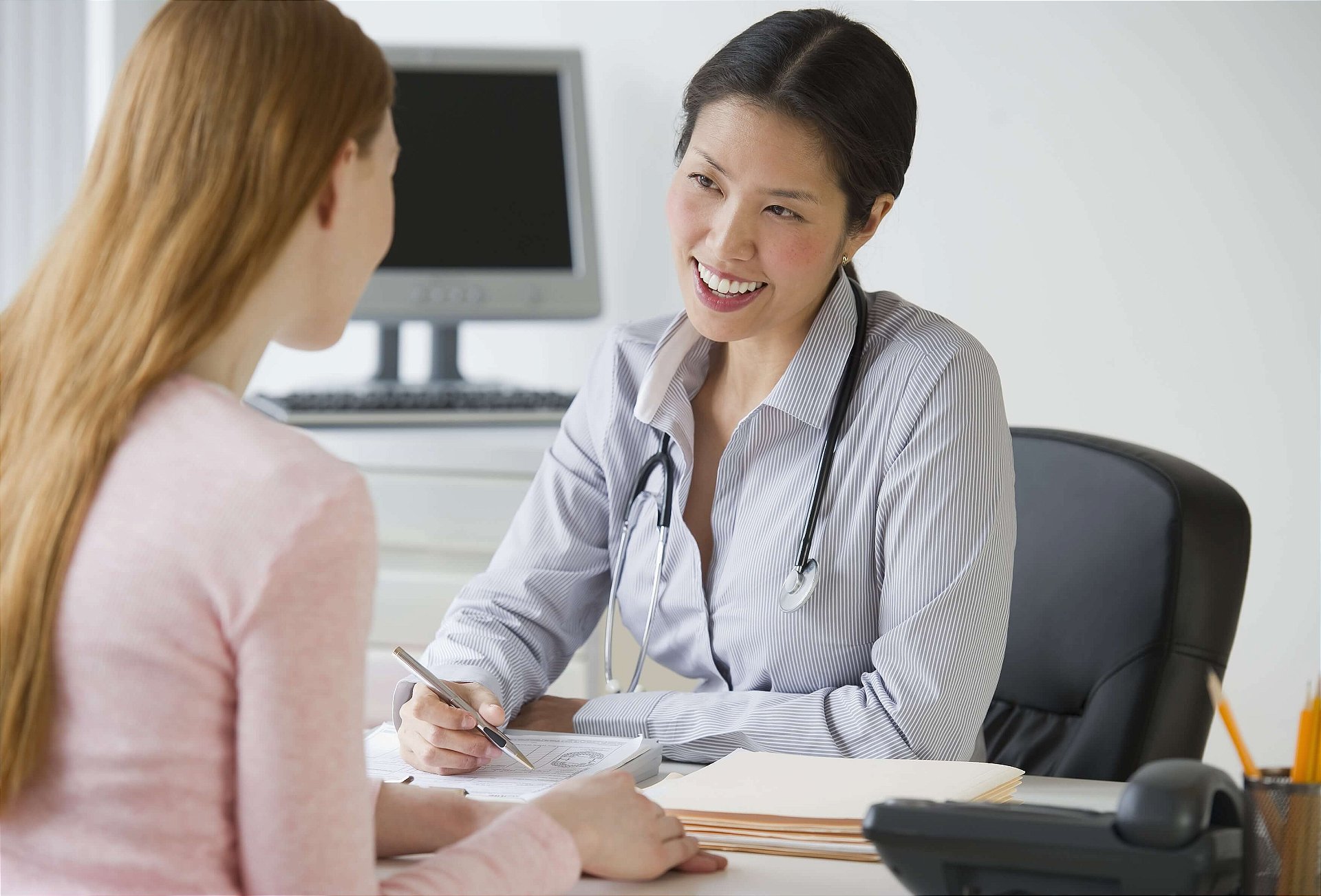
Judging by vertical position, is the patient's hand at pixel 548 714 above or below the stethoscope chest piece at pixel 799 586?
below

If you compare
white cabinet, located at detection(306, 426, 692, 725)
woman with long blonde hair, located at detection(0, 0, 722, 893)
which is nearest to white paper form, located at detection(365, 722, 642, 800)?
woman with long blonde hair, located at detection(0, 0, 722, 893)

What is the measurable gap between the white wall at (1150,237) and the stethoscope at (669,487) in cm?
108

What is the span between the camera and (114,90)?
76cm

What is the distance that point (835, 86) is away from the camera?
1.38m

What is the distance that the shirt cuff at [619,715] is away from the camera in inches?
52.0

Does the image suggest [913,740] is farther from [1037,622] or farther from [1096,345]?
[1096,345]

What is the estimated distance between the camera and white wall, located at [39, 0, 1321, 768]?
232 centimetres

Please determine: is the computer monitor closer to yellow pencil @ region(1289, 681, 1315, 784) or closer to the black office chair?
the black office chair

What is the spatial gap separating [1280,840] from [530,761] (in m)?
0.63

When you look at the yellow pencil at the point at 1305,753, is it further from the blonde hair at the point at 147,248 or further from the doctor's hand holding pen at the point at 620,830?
the blonde hair at the point at 147,248

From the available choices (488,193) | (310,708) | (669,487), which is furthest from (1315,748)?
(488,193)

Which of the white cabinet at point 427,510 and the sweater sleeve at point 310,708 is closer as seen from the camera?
the sweater sleeve at point 310,708

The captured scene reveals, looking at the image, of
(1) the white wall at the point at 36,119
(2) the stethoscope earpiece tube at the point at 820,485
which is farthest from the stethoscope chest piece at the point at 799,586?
(1) the white wall at the point at 36,119

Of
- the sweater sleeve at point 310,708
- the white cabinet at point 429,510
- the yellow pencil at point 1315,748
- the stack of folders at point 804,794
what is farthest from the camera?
the white cabinet at point 429,510
